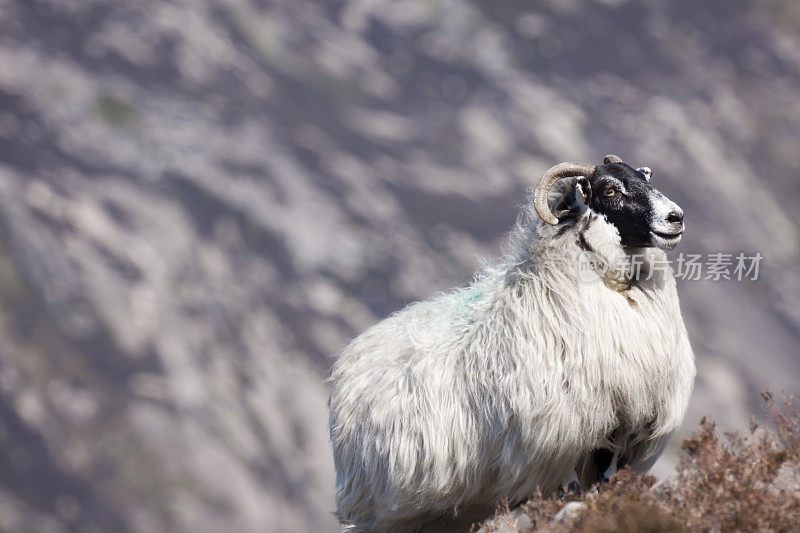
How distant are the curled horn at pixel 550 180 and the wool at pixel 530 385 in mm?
167

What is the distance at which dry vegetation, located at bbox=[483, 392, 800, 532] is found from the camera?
10.6 feet

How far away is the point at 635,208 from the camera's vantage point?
182 inches

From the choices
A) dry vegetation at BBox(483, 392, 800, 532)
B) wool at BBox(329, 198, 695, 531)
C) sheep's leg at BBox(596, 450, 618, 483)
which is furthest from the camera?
sheep's leg at BBox(596, 450, 618, 483)

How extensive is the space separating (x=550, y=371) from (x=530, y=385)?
13cm

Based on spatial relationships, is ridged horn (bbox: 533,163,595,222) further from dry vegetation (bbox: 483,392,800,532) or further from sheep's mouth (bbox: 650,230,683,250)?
dry vegetation (bbox: 483,392,800,532)

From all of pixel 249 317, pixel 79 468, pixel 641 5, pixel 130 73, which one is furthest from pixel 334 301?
pixel 641 5

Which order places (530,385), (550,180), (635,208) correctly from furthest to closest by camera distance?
(550,180) < (635,208) < (530,385)

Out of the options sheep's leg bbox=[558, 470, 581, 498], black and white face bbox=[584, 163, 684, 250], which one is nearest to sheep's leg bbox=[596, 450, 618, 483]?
sheep's leg bbox=[558, 470, 581, 498]

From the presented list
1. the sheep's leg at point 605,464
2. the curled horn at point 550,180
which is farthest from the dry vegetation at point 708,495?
the curled horn at point 550,180

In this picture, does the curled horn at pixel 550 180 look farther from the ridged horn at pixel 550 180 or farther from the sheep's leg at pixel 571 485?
the sheep's leg at pixel 571 485

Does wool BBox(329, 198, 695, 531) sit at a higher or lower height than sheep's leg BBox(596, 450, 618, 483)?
higher

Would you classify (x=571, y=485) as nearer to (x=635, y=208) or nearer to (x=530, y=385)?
(x=530, y=385)

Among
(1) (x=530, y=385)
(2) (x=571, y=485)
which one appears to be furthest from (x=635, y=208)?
(2) (x=571, y=485)

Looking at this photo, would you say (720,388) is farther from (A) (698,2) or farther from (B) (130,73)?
(B) (130,73)
